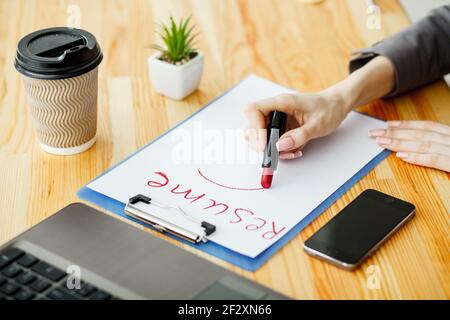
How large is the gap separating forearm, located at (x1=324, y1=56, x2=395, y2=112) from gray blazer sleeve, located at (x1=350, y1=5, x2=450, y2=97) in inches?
0.6

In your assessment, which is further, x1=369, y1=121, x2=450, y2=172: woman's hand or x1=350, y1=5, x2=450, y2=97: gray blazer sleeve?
x1=350, y1=5, x2=450, y2=97: gray blazer sleeve

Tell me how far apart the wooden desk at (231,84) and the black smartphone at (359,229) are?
1cm

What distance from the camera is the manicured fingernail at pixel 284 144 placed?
1.04 m

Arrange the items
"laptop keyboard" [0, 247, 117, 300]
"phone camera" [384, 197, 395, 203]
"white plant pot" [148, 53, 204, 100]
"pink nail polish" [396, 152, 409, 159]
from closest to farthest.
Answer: "laptop keyboard" [0, 247, 117, 300] → "phone camera" [384, 197, 395, 203] → "pink nail polish" [396, 152, 409, 159] → "white plant pot" [148, 53, 204, 100]

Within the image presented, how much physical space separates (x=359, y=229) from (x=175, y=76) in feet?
1.45

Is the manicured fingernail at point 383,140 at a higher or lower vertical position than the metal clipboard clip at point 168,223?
higher

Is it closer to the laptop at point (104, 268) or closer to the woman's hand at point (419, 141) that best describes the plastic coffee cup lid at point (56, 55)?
the laptop at point (104, 268)

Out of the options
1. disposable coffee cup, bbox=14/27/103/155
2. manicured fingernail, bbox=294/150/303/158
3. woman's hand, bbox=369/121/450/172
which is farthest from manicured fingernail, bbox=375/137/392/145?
disposable coffee cup, bbox=14/27/103/155

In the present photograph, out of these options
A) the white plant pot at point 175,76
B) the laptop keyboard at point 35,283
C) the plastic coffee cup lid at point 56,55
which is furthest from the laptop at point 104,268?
the white plant pot at point 175,76

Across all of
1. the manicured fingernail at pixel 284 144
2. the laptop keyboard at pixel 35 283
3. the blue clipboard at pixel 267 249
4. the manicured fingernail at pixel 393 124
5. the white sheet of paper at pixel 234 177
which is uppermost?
the manicured fingernail at pixel 284 144

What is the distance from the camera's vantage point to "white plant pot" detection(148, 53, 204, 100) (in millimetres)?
1187

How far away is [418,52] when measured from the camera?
1.27m

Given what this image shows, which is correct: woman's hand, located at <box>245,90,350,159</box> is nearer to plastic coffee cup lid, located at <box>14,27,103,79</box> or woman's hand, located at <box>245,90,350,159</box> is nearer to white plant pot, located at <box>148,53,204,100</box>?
white plant pot, located at <box>148,53,204,100</box>

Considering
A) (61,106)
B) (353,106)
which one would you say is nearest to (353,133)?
(353,106)
